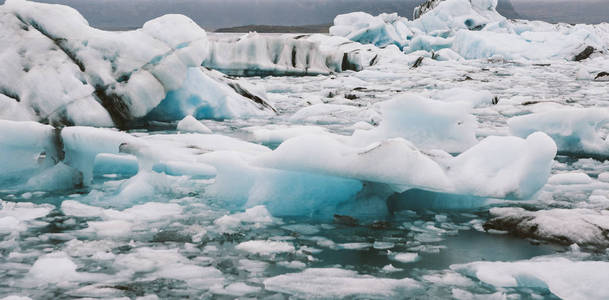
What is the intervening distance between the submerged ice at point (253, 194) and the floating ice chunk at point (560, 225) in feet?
→ 0.04

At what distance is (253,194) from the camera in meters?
3.03

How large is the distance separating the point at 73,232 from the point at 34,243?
200mm

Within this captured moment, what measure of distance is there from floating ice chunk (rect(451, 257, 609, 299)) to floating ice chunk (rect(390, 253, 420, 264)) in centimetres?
16

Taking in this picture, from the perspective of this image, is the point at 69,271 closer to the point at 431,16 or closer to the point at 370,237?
the point at 370,237

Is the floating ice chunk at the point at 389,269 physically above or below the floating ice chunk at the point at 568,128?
below

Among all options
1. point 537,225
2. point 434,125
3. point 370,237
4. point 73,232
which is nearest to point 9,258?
point 73,232

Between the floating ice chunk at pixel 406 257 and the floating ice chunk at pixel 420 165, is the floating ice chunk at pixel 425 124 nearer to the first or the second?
the floating ice chunk at pixel 420 165

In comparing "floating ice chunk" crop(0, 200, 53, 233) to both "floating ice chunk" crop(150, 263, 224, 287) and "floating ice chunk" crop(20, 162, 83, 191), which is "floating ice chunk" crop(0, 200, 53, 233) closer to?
"floating ice chunk" crop(20, 162, 83, 191)

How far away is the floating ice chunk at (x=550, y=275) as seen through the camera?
192cm

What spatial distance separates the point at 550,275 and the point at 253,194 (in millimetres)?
1525

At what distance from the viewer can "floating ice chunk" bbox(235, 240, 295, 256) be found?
7.93 ft

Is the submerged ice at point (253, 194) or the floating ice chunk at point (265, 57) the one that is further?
the floating ice chunk at point (265, 57)

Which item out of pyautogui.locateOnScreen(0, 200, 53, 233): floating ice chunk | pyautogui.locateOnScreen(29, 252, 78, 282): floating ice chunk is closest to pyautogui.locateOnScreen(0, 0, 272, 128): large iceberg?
pyautogui.locateOnScreen(0, 200, 53, 233): floating ice chunk

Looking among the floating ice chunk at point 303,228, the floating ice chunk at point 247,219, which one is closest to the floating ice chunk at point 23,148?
the floating ice chunk at point 247,219
